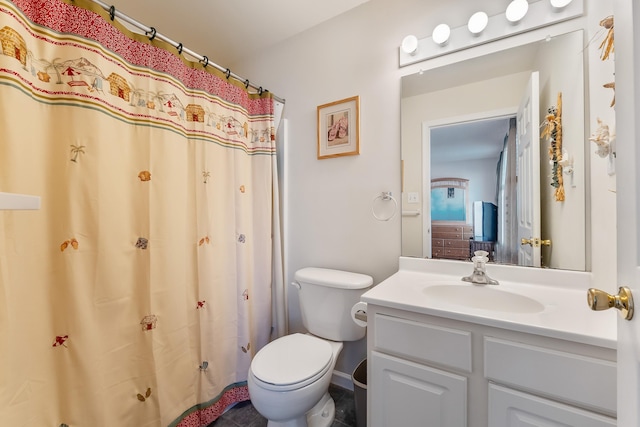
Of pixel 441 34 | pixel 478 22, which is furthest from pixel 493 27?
pixel 441 34

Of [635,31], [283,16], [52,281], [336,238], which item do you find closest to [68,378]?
[52,281]

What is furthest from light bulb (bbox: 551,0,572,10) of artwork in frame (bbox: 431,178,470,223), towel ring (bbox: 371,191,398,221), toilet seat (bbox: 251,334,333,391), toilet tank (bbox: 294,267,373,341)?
toilet seat (bbox: 251,334,333,391)

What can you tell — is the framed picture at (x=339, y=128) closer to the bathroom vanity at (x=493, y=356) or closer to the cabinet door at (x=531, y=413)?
the bathroom vanity at (x=493, y=356)

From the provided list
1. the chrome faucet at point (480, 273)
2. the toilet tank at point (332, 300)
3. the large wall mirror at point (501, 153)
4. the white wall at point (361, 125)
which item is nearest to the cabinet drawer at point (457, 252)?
the large wall mirror at point (501, 153)

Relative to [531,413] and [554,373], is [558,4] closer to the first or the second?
[554,373]

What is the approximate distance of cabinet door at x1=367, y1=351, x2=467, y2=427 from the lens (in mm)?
889

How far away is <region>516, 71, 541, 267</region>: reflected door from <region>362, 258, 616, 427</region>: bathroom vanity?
0.34 ft

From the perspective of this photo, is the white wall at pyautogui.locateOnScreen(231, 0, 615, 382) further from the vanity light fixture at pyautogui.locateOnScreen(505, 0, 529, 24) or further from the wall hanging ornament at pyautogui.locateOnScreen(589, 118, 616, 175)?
the wall hanging ornament at pyautogui.locateOnScreen(589, 118, 616, 175)

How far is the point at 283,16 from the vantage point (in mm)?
1685

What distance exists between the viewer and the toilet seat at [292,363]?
3.64 ft

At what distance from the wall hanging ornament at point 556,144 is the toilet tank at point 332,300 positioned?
96cm

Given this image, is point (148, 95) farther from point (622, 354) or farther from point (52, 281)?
point (622, 354)

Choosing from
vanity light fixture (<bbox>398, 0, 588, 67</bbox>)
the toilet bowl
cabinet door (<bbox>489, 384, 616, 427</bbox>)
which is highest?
vanity light fixture (<bbox>398, 0, 588, 67</bbox>)

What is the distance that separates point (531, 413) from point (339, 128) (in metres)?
1.54
